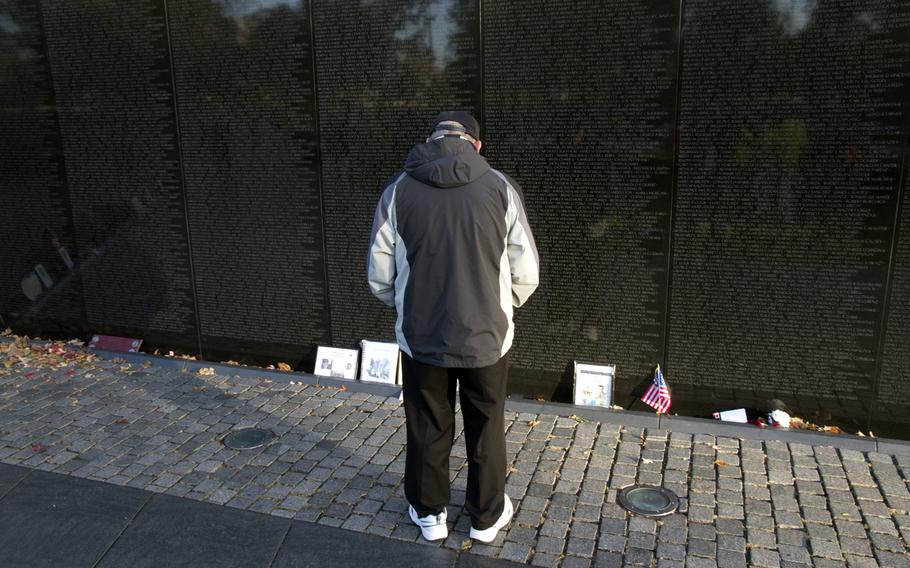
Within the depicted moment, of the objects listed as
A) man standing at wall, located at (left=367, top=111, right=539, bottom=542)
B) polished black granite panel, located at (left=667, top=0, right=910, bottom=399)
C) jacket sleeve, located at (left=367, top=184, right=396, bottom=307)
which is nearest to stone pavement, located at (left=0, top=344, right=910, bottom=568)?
man standing at wall, located at (left=367, top=111, right=539, bottom=542)

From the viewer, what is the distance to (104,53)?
22.4ft

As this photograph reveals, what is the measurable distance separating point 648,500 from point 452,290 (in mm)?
1847

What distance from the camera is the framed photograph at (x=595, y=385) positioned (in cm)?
575

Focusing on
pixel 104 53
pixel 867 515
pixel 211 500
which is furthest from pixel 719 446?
pixel 104 53

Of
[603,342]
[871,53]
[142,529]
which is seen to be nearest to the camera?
[142,529]

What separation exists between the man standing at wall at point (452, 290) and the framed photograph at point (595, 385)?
79.7 inches

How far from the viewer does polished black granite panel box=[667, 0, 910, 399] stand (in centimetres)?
485

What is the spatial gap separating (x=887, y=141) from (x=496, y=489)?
11.2 feet

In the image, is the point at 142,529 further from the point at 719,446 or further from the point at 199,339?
the point at 719,446

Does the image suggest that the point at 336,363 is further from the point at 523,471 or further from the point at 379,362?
the point at 523,471

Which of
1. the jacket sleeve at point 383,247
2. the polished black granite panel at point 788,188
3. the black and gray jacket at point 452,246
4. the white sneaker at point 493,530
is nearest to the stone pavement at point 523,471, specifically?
the white sneaker at point 493,530

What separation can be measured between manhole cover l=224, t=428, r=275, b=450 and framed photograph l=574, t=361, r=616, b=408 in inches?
91.9

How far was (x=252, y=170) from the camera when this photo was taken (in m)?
6.53

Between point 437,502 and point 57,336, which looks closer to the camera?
point 437,502
